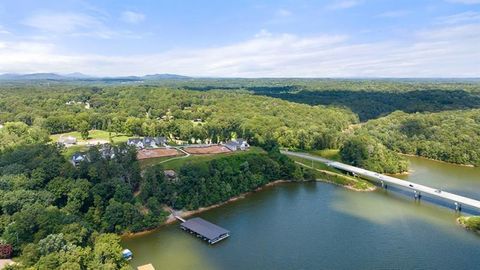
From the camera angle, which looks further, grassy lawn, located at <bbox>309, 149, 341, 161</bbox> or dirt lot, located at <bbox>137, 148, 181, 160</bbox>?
grassy lawn, located at <bbox>309, 149, 341, 161</bbox>

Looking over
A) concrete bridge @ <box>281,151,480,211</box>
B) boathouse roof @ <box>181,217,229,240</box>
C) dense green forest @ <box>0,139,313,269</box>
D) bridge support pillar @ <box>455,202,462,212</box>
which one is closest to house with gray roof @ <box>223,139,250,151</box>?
dense green forest @ <box>0,139,313,269</box>

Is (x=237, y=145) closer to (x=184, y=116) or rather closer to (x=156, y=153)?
(x=156, y=153)

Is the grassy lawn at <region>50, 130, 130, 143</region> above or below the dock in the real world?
above

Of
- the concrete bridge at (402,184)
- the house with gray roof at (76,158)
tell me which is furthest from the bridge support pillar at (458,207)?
the house with gray roof at (76,158)

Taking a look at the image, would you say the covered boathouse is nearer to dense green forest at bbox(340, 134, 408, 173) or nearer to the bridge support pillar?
the bridge support pillar

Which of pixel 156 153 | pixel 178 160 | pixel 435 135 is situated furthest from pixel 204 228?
pixel 435 135

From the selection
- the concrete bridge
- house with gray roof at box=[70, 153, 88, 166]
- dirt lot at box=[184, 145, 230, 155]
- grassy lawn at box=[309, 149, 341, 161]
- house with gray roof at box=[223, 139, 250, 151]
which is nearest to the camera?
the concrete bridge

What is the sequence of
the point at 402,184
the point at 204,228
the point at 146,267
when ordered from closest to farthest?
the point at 146,267 → the point at 204,228 → the point at 402,184
